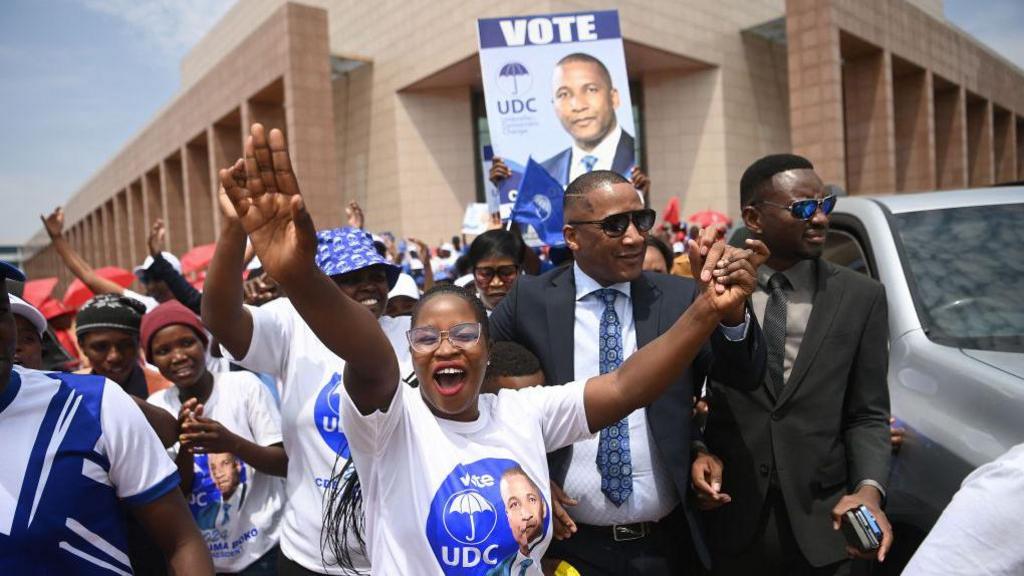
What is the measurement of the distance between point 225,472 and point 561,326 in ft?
5.03

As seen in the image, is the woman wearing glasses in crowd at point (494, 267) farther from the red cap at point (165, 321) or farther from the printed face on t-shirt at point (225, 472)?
the printed face on t-shirt at point (225, 472)

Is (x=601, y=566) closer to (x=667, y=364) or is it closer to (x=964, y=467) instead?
(x=667, y=364)

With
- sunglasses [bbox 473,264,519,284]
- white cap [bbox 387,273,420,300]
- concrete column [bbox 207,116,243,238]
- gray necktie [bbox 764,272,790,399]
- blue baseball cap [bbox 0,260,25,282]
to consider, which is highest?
concrete column [bbox 207,116,243,238]

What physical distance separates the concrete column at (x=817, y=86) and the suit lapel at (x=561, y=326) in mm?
18873

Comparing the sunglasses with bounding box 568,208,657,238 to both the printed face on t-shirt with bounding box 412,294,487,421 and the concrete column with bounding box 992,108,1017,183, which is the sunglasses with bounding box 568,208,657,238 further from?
the concrete column with bounding box 992,108,1017,183

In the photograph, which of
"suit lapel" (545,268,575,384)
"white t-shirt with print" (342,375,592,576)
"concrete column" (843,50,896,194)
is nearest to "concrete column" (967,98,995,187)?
"concrete column" (843,50,896,194)

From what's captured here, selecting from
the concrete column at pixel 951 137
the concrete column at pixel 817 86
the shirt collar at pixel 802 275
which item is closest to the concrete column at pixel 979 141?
the concrete column at pixel 951 137

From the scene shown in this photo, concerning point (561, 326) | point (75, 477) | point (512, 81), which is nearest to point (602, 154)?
point (512, 81)

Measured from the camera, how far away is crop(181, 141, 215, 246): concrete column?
3061 centimetres

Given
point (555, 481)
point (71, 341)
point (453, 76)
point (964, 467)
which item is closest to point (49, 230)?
point (71, 341)

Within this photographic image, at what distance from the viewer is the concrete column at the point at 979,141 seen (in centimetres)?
3372

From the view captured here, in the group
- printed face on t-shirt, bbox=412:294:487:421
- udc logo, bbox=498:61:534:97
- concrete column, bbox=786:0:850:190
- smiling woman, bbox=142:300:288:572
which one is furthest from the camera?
concrete column, bbox=786:0:850:190

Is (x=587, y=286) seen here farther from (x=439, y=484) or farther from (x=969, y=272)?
(x=969, y=272)

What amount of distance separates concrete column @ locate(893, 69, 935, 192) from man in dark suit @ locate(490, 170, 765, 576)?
26.7m
